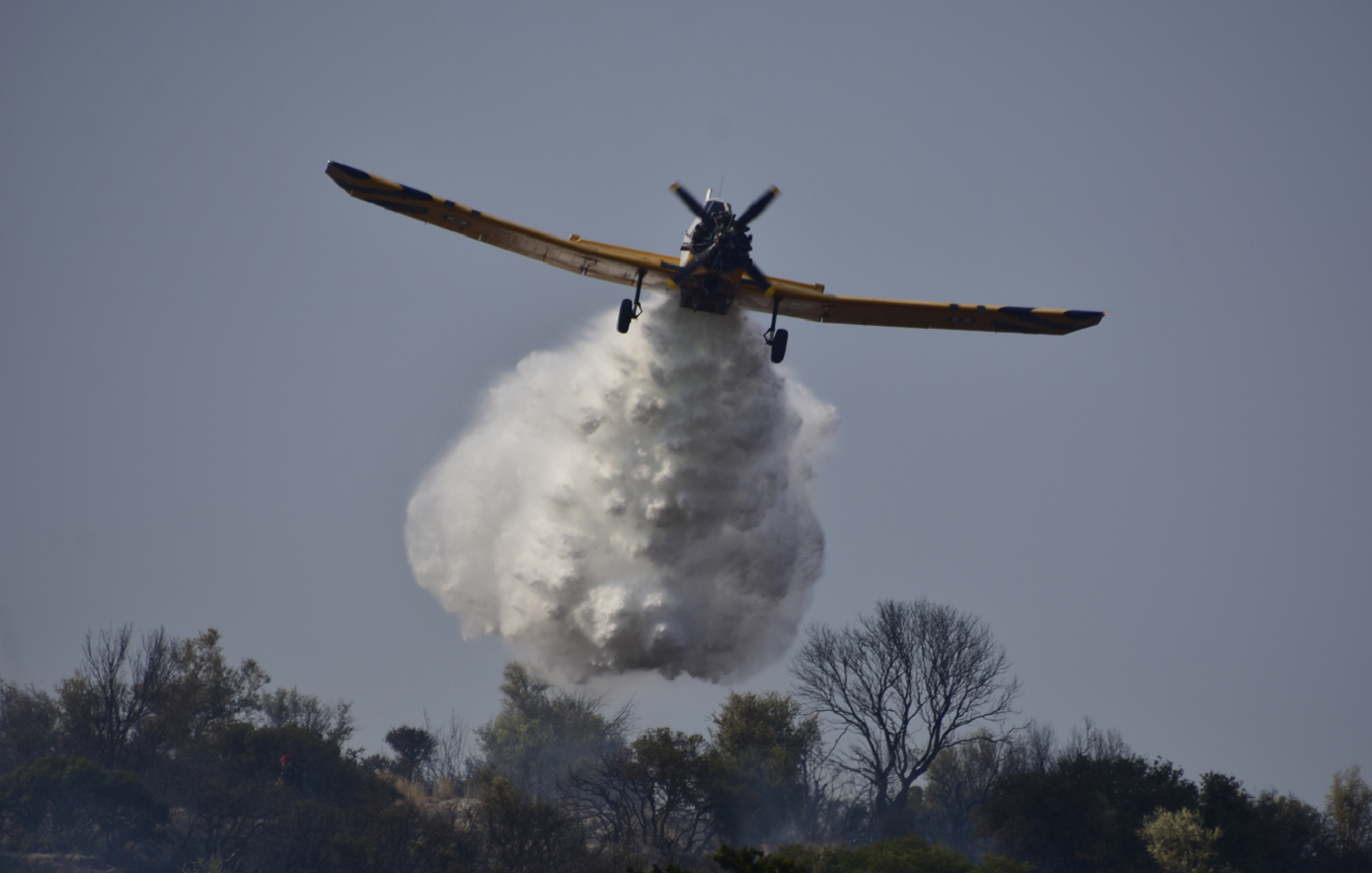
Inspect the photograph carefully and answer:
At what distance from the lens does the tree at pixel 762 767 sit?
4459cm

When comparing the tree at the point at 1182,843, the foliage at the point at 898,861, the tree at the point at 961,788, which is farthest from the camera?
the tree at the point at 961,788

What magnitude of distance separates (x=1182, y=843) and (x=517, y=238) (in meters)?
30.9

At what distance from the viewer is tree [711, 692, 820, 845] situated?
4459cm

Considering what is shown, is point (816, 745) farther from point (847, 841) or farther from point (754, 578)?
point (754, 578)

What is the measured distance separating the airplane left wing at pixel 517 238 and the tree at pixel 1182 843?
26791 mm

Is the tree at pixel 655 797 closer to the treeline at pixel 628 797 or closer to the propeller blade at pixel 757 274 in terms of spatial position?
the treeline at pixel 628 797

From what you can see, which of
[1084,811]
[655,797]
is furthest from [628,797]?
[1084,811]

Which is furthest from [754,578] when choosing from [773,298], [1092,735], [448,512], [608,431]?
[1092,735]

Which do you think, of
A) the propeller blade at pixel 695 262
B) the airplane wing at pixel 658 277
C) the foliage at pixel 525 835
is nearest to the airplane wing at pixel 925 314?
the airplane wing at pixel 658 277

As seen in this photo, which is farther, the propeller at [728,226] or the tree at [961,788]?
the tree at [961,788]

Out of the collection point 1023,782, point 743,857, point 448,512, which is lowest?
point 743,857

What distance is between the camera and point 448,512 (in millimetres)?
37031

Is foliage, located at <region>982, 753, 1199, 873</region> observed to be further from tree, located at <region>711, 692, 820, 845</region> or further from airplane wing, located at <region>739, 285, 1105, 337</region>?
airplane wing, located at <region>739, 285, 1105, 337</region>

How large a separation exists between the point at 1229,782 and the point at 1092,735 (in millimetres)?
30093
